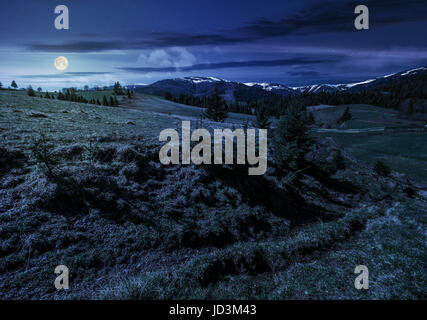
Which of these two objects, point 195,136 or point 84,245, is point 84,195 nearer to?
point 84,245

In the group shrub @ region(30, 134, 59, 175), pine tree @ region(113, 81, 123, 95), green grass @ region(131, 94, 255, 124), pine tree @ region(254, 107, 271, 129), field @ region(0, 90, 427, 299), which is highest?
pine tree @ region(113, 81, 123, 95)

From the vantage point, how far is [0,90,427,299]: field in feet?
21.0

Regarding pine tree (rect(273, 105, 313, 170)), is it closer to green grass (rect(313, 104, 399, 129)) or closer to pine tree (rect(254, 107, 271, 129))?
pine tree (rect(254, 107, 271, 129))

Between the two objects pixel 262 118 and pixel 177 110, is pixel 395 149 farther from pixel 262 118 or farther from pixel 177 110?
pixel 177 110

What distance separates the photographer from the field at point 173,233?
21.0ft

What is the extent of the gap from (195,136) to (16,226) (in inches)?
516

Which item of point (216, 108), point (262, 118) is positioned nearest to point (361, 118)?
point (262, 118)

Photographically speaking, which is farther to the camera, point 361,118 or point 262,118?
point 361,118

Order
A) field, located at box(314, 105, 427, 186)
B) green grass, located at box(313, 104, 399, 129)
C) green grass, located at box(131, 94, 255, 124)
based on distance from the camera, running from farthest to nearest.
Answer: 1. green grass, located at box(313, 104, 399, 129)
2. green grass, located at box(131, 94, 255, 124)
3. field, located at box(314, 105, 427, 186)

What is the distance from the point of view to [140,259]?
7.59 m

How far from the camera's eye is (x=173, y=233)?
29.1ft

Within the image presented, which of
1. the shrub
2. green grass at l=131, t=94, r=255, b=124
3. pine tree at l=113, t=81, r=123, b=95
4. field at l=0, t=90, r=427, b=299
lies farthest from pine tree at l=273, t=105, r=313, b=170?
pine tree at l=113, t=81, r=123, b=95

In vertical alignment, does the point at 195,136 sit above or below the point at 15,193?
above
